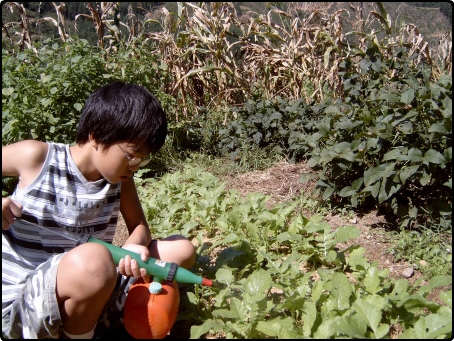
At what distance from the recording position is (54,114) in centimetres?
401

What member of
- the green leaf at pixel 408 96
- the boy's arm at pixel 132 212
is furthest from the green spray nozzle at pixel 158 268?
the green leaf at pixel 408 96

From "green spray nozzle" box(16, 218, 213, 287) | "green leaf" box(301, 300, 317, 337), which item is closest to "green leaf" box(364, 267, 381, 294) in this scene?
"green leaf" box(301, 300, 317, 337)

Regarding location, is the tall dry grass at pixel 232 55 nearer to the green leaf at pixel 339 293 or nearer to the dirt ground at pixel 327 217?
the dirt ground at pixel 327 217

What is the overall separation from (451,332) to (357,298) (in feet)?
1.32

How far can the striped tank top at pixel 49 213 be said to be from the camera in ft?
6.43

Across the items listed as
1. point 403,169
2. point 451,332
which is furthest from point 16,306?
point 403,169

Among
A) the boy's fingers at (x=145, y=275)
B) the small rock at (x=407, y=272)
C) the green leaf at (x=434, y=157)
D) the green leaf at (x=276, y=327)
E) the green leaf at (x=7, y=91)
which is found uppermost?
the green leaf at (x=434, y=157)

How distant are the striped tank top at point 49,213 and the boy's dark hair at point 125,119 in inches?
7.3

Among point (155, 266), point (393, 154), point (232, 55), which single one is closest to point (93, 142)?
point (155, 266)

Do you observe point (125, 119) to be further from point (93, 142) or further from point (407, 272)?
point (407, 272)

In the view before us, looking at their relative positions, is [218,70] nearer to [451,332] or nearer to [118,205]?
[118,205]

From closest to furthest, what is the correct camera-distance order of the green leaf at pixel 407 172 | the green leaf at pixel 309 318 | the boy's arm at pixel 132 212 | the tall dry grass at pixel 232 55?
the green leaf at pixel 309 318 < the boy's arm at pixel 132 212 < the green leaf at pixel 407 172 < the tall dry grass at pixel 232 55

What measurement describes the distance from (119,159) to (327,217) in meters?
1.69

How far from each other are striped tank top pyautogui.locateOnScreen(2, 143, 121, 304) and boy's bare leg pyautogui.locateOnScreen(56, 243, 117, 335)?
250 mm
